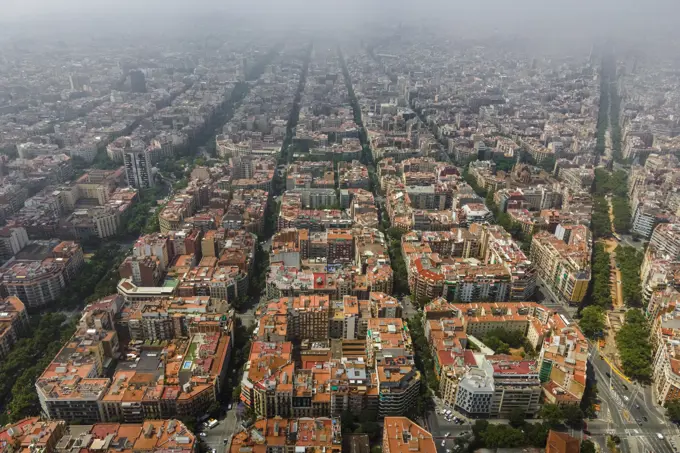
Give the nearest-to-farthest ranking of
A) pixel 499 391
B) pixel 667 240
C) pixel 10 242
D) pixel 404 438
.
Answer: pixel 404 438, pixel 499 391, pixel 10 242, pixel 667 240

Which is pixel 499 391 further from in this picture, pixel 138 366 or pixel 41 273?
pixel 41 273

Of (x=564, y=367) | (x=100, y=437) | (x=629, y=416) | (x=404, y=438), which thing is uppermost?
(x=100, y=437)

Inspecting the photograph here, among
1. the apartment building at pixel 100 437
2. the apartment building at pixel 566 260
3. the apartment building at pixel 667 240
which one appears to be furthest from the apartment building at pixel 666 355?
the apartment building at pixel 100 437

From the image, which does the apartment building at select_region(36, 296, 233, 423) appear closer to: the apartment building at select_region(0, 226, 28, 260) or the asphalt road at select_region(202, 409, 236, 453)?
the asphalt road at select_region(202, 409, 236, 453)

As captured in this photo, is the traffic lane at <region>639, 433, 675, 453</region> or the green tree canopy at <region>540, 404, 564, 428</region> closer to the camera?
the traffic lane at <region>639, 433, 675, 453</region>

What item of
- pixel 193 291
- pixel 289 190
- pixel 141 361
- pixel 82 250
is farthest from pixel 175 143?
pixel 141 361

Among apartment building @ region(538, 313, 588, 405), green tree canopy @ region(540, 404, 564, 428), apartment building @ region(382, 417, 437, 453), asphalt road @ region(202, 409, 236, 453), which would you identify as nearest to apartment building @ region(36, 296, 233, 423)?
asphalt road @ region(202, 409, 236, 453)

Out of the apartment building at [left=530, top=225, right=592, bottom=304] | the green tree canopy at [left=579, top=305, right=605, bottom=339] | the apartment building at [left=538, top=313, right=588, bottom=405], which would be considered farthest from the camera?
the apartment building at [left=530, top=225, right=592, bottom=304]

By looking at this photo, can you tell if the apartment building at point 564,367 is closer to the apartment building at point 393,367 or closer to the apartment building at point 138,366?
the apartment building at point 393,367

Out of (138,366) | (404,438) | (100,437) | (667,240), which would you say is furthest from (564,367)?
(138,366)
